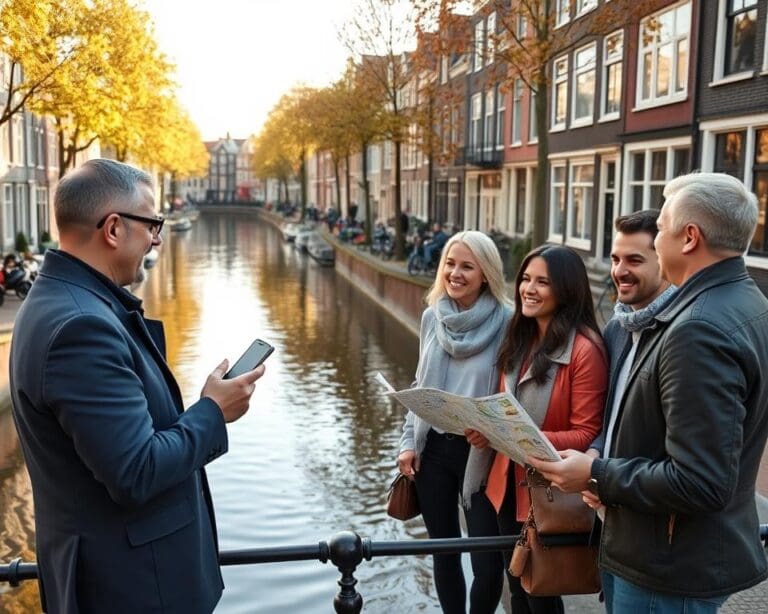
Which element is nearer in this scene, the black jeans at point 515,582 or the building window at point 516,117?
the black jeans at point 515,582

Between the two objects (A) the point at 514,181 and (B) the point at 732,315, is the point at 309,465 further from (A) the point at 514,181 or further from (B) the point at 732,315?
(A) the point at 514,181

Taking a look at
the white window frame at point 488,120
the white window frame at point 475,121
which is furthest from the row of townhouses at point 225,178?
the white window frame at point 488,120

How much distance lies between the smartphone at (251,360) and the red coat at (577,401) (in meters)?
Result: 0.95

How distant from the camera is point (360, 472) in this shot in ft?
29.6

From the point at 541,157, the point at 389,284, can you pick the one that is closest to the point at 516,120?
the point at 389,284

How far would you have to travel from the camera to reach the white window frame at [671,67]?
14117mm

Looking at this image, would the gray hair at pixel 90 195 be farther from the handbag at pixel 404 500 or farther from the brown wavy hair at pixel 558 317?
the handbag at pixel 404 500

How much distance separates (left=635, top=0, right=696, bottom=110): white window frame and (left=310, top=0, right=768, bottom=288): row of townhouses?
3 centimetres

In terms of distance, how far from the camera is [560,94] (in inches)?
798

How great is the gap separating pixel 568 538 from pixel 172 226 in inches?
2023

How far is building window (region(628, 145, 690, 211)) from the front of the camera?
14.8 meters

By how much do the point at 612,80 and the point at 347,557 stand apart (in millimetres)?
16963

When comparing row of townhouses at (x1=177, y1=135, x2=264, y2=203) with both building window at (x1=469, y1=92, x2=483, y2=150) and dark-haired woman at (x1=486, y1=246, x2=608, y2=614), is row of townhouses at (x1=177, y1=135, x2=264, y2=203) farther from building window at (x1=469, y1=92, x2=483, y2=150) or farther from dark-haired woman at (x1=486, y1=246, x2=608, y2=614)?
dark-haired woman at (x1=486, y1=246, x2=608, y2=614)

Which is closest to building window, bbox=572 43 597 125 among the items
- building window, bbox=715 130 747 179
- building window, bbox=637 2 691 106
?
building window, bbox=637 2 691 106
